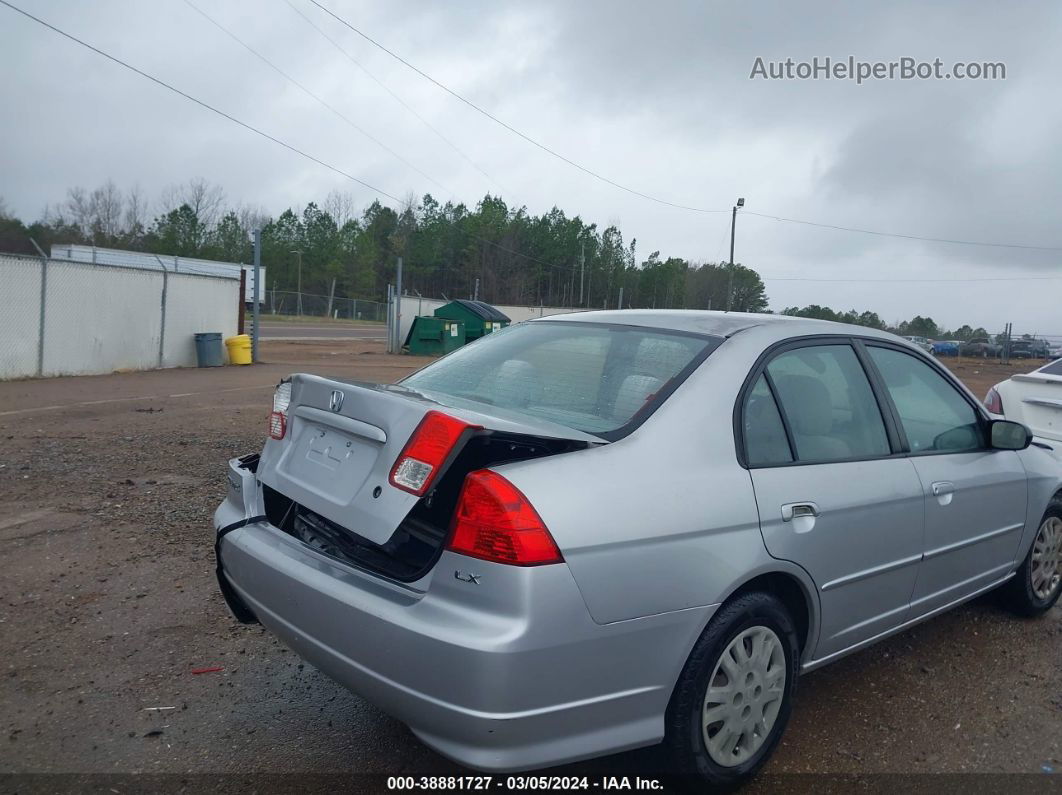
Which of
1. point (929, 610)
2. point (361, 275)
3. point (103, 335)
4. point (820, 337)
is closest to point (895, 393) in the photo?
point (820, 337)

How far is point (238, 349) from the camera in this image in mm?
19469

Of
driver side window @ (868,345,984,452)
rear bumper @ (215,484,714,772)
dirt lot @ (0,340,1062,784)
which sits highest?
driver side window @ (868,345,984,452)

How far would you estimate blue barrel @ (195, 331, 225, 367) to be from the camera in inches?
720

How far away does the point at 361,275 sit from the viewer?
76.1 meters

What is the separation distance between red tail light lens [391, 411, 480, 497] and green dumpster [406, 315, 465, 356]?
2473 cm

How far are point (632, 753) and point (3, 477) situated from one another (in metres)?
5.93

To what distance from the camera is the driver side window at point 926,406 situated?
→ 3732 millimetres

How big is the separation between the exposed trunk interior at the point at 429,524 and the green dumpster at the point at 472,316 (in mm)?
24316

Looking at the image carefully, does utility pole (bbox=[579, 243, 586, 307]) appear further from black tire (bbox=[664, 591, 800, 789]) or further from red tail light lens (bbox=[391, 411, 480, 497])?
red tail light lens (bbox=[391, 411, 480, 497])

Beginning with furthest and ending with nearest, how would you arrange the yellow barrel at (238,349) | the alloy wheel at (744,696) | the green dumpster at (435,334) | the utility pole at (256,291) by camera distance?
1. the green dumpster at (435,334)
2. the yellow barrel at (238,349)
3. the utility pole at (256,291)
4. the alloy wheel at (744,696)

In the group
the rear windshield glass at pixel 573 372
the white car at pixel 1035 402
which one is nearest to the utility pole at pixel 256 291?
the white car at pixel 1035 402

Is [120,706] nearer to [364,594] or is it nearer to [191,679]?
[191,679]

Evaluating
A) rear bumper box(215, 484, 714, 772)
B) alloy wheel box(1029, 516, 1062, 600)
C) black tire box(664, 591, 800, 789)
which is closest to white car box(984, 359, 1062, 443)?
alloy wheel box(1029, 516, 1062, 600)

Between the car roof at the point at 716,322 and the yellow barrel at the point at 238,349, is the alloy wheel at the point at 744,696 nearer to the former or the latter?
the car roof at the point at 716,322
